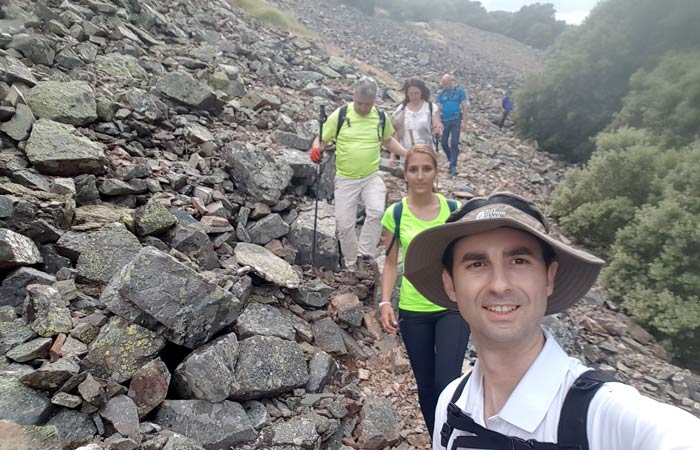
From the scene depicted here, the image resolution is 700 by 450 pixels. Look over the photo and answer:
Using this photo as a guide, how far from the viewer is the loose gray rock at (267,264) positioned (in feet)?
19.8

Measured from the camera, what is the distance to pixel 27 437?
9.79 feet

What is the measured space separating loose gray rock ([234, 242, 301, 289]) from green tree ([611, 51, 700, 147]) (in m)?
14.6

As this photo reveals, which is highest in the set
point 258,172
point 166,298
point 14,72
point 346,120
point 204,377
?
point 346,120

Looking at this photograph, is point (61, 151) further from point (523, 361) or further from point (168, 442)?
point (523, 361)

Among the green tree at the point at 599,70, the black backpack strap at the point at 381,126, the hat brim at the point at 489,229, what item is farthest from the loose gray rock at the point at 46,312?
Result: the green tree at the point at 599,70

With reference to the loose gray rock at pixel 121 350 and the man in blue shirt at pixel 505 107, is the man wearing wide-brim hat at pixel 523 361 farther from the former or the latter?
the man in blue shirt at pixel 505 107

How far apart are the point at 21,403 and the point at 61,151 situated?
13.6ft

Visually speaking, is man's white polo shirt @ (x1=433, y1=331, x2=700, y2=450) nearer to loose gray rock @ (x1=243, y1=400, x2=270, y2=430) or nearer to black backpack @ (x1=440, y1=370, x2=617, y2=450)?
black backpack @ (x1=440, y1=370, x2=617, y2=450)

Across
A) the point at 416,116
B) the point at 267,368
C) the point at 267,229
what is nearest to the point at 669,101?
the point at 416,116

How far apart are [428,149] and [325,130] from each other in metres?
2.77

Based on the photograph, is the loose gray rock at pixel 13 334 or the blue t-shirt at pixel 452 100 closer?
the loose gray rock at pixel 13 334

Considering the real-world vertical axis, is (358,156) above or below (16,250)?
above

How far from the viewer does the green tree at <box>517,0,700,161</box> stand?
2103 centimetres

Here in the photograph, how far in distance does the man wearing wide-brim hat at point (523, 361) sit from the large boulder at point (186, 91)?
29.2ft
